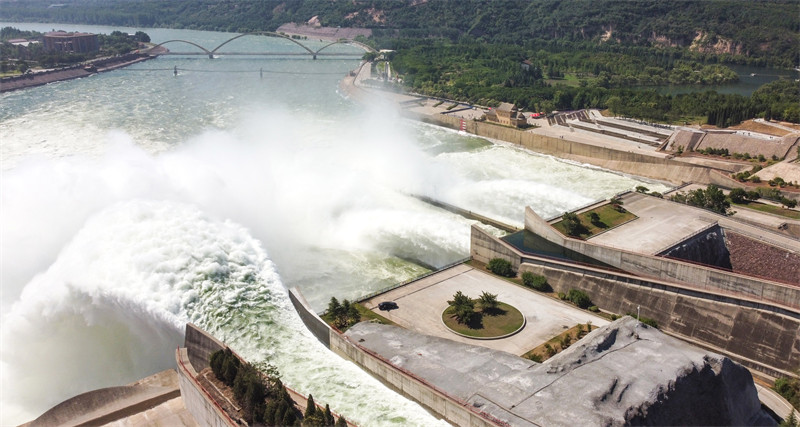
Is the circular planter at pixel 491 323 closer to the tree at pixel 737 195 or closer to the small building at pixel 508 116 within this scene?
the tree at pixel 737 195

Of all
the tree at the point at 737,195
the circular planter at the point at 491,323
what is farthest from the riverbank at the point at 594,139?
the circular planter at the point at 491,323

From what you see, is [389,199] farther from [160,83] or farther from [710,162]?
[160,83]

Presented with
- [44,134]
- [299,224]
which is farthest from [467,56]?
[299,224]

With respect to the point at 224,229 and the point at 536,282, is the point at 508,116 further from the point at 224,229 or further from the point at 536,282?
the point at 224,229

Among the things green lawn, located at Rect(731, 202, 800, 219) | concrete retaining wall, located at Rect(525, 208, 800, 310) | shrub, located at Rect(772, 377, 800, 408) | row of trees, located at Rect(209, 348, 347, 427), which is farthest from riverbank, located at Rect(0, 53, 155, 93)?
shrub, located at Rect(772, 377, 800, 408)

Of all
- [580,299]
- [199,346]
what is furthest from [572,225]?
[199,346]
